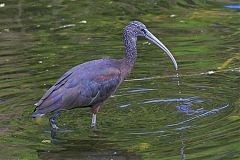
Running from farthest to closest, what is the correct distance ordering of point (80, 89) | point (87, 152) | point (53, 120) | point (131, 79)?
→ 1. point (131, 79)
2. point (80, 89)
3. point (53, 120)
4. point (87, 152)

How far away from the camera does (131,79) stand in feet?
39.3

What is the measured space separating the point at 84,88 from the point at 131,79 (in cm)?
187

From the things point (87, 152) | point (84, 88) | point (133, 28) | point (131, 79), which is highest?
point (133, 28)

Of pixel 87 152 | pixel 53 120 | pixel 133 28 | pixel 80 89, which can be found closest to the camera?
pixel 87 152

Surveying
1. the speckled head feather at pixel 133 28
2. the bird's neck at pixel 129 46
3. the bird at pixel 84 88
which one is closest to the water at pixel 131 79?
the bird at pixel 84 88

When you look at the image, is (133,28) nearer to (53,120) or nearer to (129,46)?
(129,46)

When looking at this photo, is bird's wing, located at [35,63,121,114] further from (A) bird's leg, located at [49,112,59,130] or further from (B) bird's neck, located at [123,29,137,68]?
(B) bird's neck, located at [123,29,137,68]

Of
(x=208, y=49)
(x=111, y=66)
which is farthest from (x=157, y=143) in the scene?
(x=208, y=49)

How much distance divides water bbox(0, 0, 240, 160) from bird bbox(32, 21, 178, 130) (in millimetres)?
241

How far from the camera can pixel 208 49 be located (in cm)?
1328

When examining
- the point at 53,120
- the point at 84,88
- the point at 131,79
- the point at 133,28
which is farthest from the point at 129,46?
the point at 53,120

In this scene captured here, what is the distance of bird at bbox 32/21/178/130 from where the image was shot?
32.9ft

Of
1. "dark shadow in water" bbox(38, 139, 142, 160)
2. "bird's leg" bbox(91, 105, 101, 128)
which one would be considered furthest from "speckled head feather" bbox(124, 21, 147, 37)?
"dark shadow in water" bbox(38, 139, 142, 160)

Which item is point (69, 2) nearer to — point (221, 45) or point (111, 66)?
point (221, 45)
